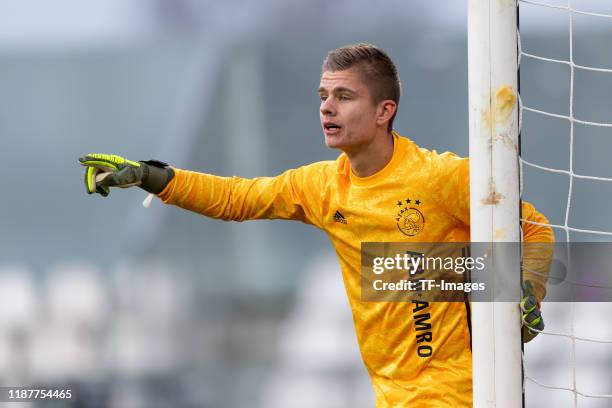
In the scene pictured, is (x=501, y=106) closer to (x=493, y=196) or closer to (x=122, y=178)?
(x=493, y=196)

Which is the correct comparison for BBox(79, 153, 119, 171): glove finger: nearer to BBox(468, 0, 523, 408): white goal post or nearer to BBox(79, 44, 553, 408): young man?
BBox(79, 44, 553, 408): young man

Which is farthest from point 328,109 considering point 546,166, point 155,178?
point 546,166

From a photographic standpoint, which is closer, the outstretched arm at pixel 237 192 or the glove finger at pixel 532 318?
the glove finger at pixel 532 318

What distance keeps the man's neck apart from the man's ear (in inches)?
2.2

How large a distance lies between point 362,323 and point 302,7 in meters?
7.51

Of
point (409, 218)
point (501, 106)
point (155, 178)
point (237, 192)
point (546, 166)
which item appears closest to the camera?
point (501, 106)

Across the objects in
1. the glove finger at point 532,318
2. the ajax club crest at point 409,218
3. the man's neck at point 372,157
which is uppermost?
the man's neck at point 372,157

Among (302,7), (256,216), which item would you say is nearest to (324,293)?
(302,7)

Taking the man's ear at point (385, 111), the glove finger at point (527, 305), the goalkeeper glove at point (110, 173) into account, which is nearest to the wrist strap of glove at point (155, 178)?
the goalkeeper glove at point (110, 173)

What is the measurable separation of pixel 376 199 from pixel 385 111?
1.03ft

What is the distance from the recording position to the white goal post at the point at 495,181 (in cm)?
364

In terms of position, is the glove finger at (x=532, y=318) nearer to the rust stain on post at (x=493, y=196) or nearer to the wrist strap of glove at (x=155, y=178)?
the rust stain on post at (x=493, y=196)

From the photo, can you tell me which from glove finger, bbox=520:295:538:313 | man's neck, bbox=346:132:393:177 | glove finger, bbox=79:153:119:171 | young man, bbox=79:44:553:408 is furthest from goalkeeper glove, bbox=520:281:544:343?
glove finger, bbox=79:153:119:171

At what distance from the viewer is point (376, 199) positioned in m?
4.08
